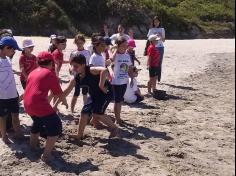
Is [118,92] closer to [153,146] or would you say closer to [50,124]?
[153,146]

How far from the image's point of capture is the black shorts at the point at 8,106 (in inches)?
271

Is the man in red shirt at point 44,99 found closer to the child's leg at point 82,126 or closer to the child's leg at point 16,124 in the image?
the child's leg at point 82,126

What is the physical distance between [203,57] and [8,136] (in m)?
14.1

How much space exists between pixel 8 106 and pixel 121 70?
194cm

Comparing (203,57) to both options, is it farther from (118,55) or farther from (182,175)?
(182,175)

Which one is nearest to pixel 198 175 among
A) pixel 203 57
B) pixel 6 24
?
pixel 203 57

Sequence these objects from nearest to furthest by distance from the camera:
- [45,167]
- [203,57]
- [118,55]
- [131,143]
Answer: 1. [45,167]
2. [131,143]
3. [118,55]
4. [203,57]

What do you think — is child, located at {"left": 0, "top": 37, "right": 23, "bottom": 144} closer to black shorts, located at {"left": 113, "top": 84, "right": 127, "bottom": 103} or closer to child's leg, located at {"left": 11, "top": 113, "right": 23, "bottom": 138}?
child's leg, located at {"left": 11, "top": 113, "right": 23, "bottom": 138}

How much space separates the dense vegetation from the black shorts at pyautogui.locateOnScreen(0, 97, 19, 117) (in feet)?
83.3

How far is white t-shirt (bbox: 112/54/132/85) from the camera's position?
7945mm

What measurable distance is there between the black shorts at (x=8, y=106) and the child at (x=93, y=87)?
723 millimetres

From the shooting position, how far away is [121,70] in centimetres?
800

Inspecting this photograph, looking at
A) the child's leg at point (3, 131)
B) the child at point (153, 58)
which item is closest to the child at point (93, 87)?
the child's leg at point (3, 131)

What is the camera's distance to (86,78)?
6914 mm
